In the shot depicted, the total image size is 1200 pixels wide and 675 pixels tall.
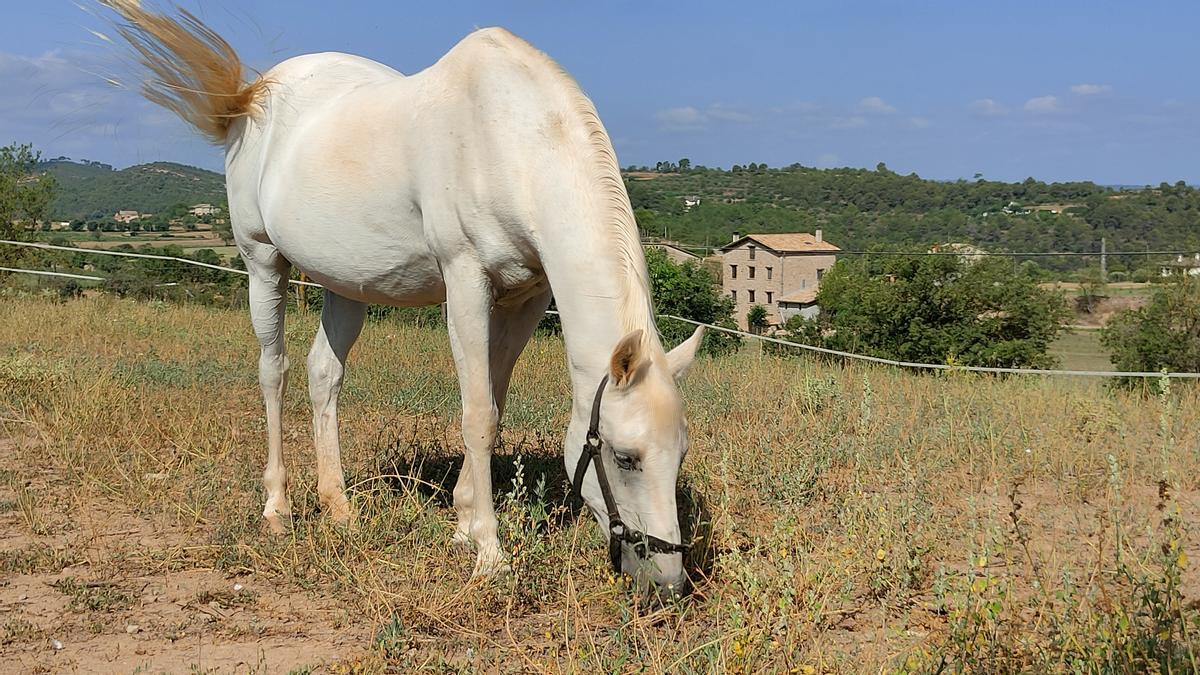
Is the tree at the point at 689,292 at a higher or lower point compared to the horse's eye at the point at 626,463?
lower

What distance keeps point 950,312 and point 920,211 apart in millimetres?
71976

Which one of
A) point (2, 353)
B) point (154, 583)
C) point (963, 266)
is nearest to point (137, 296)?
point (2, 353)

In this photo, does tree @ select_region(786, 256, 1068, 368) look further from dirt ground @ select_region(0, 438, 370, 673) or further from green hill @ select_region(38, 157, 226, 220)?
dirt ground @ select_region(0, 438, 370, 673)

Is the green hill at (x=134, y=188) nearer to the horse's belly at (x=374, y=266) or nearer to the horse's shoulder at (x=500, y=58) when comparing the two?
the horse's belly at (x=374, y=266)

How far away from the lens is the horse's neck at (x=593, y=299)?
10.9ft

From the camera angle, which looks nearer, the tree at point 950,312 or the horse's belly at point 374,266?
the horse's belly at point 374,266

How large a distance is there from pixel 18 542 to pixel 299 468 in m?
1.54

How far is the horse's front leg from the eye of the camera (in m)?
3.79

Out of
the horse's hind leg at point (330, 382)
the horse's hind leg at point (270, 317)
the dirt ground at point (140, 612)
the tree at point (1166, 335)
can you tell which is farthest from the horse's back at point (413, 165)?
the tree at point (1166, 335)

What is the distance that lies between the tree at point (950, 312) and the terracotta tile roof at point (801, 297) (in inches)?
1338

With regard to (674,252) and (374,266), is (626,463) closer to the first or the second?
(374,266)

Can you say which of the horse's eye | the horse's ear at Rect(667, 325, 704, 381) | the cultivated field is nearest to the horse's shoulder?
the horse's ear at Rect(667, 325, 704, 381)

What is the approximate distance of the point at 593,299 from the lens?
3.35 meters

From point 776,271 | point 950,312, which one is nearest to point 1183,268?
point 950,312
